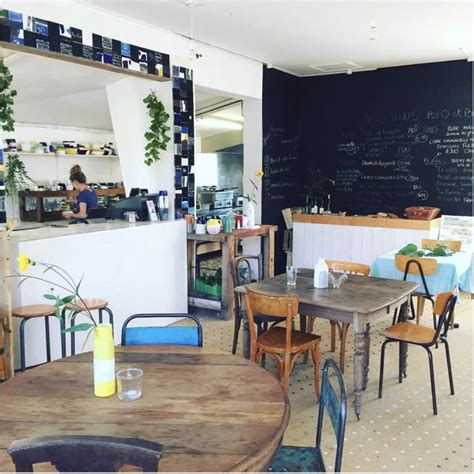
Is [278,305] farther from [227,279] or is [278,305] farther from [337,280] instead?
[227,279]

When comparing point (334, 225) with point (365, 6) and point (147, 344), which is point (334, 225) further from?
point (147, 344)

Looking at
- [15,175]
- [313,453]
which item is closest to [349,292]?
[313,453]

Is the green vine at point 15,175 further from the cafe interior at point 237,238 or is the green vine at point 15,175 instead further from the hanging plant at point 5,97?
the hanging plant at point 5,97

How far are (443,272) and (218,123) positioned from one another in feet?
16.5

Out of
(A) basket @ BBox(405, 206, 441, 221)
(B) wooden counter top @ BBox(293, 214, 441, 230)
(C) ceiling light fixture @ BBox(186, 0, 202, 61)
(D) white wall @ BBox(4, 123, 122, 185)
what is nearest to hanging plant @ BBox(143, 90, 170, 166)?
(C) ceiling light fixture @ BBox(186, 0, 202, 61)

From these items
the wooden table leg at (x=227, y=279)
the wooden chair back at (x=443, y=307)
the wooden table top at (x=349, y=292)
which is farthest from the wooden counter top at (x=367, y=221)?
the wooden chair back at (x=443, y=307)

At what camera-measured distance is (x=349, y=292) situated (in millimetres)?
3170

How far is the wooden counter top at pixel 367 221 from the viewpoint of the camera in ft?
18.4

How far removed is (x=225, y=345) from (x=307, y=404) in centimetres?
120

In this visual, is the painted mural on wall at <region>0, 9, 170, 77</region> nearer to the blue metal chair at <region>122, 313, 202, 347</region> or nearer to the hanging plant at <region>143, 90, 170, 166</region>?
the hanging plant at <region>143, 90, 170, 166</region>

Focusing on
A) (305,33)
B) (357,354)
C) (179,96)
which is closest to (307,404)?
(357,354)

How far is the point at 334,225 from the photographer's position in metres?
6.14

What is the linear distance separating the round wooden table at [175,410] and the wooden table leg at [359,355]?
1064mm

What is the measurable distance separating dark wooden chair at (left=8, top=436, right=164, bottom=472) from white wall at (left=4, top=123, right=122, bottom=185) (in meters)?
6.18
